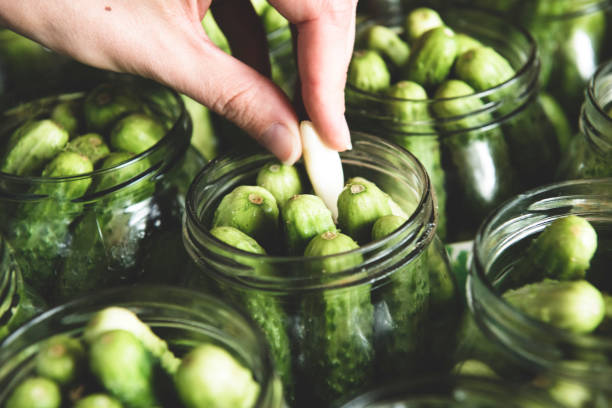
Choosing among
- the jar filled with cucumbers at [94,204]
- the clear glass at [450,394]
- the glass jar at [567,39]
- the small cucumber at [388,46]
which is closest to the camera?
the clear glass at [450,394]

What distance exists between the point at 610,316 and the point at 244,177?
0.54 meters

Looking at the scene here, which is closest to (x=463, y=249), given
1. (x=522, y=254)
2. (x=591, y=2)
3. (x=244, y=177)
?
(x=522, y=254)

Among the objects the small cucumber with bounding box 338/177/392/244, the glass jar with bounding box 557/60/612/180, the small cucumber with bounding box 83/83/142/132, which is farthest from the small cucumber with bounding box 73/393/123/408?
the glass jar with bounding box 557/60/612/180

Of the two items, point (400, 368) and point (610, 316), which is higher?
point (610, 316)

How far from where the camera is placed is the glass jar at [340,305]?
2.43ft

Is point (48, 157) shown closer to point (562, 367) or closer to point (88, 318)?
point (88, 318)

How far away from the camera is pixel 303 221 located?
801mm

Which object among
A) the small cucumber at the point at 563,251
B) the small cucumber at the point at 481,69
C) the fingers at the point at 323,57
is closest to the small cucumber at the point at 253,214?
the fingers at the point at 323,57

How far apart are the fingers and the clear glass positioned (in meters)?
0.39

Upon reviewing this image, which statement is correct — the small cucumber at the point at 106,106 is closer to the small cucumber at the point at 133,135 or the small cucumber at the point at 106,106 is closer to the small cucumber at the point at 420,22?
the small cucumber at the point at 133,135

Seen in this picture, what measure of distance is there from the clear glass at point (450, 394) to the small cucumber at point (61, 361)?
0.26m

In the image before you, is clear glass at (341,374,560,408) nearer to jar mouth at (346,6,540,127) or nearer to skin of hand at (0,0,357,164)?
skin of hand at (0,0,357,164)

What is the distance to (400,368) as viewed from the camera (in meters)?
0.81

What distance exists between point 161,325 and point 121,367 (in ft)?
0.47
